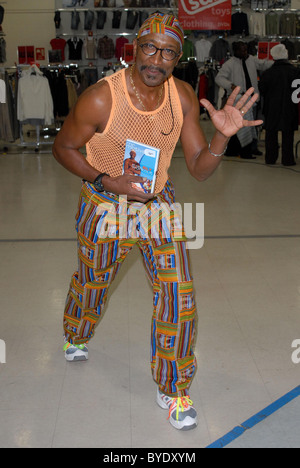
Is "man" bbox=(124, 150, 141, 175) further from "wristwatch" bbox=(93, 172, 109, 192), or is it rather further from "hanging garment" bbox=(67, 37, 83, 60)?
"hanging garment" bbox=(67, 37, 83, 60)

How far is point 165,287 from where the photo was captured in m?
2.26

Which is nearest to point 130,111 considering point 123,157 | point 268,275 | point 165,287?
point 123,157

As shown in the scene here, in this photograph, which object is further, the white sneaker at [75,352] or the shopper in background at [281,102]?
the shopper in background at [281,102]

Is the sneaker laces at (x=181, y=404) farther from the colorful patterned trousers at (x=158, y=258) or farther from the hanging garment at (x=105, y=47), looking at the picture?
the hanging garment at (x=105, y=47)

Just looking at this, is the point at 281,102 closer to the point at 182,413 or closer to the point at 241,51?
the point at 241,51

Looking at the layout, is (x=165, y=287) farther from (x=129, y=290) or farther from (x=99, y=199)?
(x=129, y=290)

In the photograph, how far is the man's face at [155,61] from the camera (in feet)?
7.07

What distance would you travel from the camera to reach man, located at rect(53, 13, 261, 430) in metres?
2.19

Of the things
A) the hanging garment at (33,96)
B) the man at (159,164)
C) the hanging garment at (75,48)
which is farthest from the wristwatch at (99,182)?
the hanging garment at (75,48)

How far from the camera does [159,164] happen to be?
7.51 feet

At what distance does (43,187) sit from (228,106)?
4925 mm

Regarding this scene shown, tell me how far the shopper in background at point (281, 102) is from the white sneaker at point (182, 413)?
6131 millimetres

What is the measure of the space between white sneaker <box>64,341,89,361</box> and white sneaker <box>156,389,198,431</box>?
1.95 ft

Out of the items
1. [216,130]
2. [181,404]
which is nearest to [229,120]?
[216,130]
